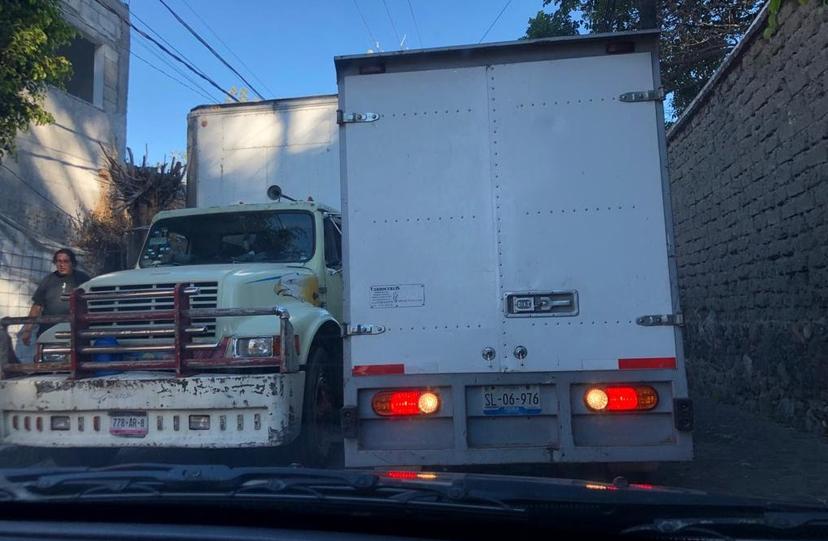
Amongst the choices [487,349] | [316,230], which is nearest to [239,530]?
[487,349]

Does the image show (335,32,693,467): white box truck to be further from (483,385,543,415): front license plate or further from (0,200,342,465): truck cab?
(0,200,342,465): truck cab

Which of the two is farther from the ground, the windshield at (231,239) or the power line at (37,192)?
the power line at (37,192)

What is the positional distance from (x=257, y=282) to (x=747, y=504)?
4400 millimetres

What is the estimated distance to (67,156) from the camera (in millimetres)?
14539

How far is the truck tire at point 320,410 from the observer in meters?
6.07

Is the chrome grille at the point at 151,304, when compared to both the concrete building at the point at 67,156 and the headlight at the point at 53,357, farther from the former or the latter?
the concrete building at the point at 67,156

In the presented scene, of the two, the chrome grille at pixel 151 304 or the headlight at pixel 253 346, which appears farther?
the chrome grille at pixel 151 304

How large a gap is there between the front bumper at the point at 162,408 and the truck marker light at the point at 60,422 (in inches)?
1.0

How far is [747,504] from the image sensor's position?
8.75ft

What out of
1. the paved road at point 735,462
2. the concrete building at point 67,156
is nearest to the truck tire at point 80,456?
the paved road at point 735,462

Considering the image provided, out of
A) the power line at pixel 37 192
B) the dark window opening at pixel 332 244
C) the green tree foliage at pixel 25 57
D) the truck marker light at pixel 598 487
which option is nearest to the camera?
the truck marker light at pixel 598 487

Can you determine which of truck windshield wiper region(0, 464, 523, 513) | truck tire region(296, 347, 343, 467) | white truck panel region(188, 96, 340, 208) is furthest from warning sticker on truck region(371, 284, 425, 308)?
white truck panel region(188, 96, 340, 208)

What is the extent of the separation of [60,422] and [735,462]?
18.3 feet

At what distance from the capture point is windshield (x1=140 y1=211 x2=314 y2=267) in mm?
7305
